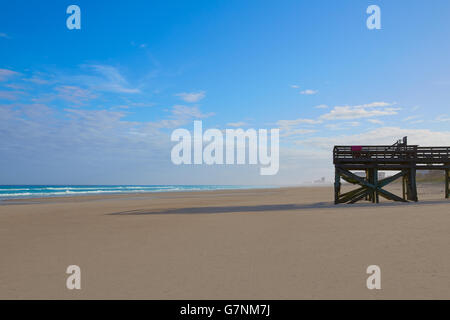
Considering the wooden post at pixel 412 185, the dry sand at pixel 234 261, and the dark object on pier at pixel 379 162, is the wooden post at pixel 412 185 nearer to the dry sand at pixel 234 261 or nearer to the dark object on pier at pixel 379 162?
the dark object on pier at pixel 379 162

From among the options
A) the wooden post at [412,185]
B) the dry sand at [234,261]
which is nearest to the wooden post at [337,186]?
the wooden post at [412,185]

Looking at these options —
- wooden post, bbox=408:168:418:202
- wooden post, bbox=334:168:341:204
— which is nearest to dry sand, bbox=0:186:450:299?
wooden post, bbox=334:168:341:204

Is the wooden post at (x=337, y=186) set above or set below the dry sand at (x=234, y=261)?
above

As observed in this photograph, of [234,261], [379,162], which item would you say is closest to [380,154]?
[379,162]

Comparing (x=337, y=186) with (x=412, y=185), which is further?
(x=337, y=186)

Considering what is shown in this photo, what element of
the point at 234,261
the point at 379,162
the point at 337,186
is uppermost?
the point at 379,162

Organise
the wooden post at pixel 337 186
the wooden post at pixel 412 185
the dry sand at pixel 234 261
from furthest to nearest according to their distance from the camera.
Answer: the wooden post at pixel 337 186 < the wooden post at pixel 412 185 < the dry sand at pixel 234 261

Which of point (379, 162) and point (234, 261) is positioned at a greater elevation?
point (379, 162)

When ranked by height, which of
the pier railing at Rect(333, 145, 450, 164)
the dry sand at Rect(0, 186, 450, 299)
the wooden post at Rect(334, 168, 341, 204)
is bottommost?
the dry sand at Rect(0, 186, 450, 299)

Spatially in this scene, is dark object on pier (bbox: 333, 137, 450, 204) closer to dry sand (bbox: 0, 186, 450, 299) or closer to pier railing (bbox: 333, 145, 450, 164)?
pier railing (bbox: 333, 145, 450, 164)

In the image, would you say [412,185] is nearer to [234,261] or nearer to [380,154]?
[380,154]
